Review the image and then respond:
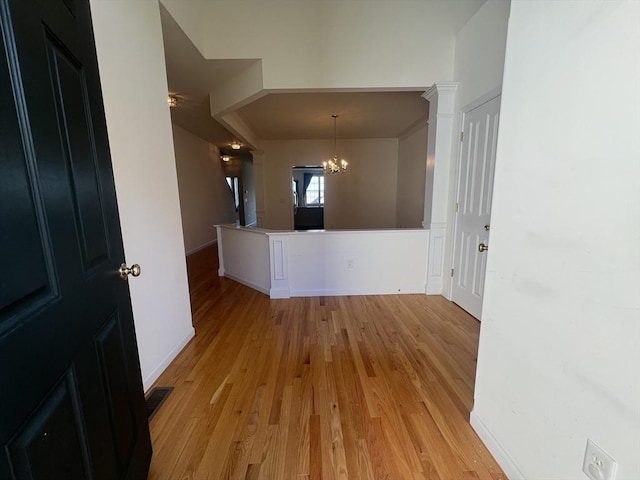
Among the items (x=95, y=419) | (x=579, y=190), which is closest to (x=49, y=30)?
(x=95, y=419)

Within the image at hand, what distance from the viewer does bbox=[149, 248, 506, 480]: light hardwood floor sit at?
124 centimetres

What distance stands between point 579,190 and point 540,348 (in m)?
0.59

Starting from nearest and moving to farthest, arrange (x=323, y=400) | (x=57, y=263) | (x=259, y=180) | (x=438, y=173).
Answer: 1. (x=57, y=263)
2. (x=323, y=400)
3. (x=438, y=173)
4. (x=259, y=180)

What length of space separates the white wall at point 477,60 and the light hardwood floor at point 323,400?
4.76ft

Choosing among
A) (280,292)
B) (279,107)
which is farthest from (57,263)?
(279,107)

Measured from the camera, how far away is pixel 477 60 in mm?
2486

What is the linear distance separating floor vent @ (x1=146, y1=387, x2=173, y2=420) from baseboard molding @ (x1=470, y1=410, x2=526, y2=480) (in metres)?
1.77

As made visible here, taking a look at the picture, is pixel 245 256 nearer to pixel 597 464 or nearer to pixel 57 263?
pixel 57 263

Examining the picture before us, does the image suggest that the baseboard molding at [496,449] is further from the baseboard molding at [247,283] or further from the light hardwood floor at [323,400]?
the baseboard molding at [247,283]

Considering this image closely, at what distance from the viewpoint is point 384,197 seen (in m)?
6.80

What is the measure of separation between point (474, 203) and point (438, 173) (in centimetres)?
59

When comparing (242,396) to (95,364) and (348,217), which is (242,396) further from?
(348,217)

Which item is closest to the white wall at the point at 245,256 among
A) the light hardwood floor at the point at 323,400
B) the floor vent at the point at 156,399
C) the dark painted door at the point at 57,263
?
the light hardwood floor at the point at 323,400

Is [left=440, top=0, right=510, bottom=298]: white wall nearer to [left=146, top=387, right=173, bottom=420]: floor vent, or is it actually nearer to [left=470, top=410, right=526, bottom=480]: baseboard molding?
[left=470, top=410, right=526, bottom=480]: baseboard molding
